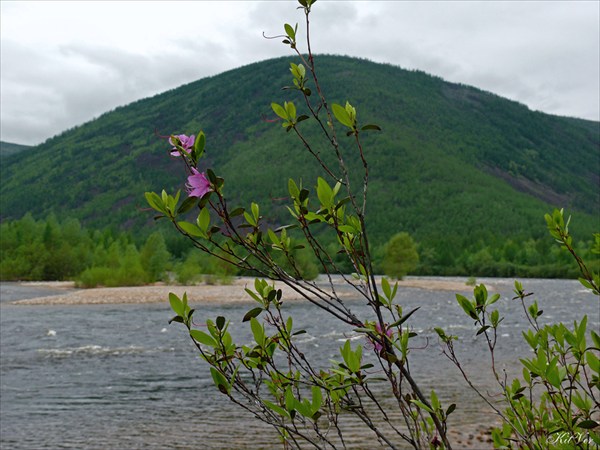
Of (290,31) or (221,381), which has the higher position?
(290,31)

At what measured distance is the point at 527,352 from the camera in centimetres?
1777

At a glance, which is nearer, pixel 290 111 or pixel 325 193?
pixel 325 193

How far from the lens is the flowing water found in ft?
32.3

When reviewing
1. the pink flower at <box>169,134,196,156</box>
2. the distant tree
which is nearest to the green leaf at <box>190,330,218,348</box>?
the pink flower at <box>169,134,196,156</box>

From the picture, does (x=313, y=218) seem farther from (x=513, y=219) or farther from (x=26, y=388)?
(x=513, y=219)

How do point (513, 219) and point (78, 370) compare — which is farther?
point (513, 219)

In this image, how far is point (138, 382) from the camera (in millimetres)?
14000

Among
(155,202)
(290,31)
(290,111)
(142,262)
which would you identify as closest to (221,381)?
(155,202)

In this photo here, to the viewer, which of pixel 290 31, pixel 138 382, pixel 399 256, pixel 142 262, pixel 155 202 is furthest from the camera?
pixel 399 256

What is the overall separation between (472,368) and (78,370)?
998cm

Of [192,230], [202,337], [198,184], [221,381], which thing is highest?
[198,184]

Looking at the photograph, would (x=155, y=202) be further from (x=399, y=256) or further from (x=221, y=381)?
(x=399, y=256)

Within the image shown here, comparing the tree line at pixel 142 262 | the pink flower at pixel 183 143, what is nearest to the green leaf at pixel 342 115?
the pink flower at pixel 183 143

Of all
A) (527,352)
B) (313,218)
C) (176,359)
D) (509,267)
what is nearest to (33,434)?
(176,359)
